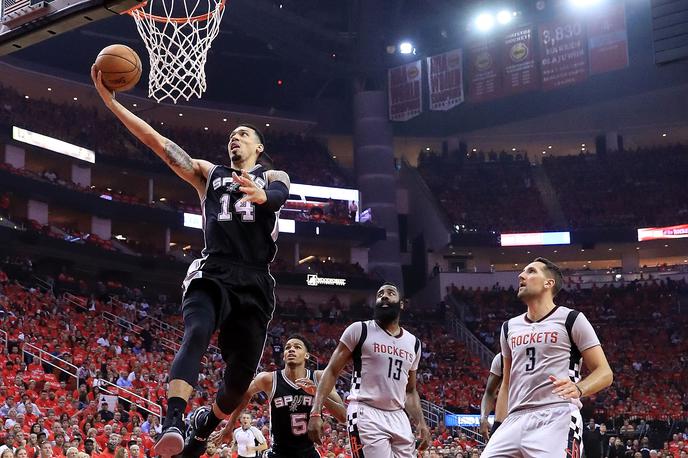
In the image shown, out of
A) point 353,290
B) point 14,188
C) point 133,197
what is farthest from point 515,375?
point 353,290

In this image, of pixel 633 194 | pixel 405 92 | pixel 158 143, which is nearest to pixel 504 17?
pixel 405 92

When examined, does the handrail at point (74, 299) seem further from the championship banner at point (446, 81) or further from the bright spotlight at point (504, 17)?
the bright spotlight at point (504, 17)

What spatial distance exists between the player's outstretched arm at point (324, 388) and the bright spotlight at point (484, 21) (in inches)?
1443

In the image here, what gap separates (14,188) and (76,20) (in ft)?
93.4

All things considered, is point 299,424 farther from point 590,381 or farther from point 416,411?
point 590,381

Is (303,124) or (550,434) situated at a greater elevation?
(303,124)

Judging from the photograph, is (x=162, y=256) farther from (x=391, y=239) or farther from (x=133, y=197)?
(x=391, y=239)

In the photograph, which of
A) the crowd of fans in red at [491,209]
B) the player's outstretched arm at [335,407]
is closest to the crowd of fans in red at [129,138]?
the crowd of fans in red at [491,209]

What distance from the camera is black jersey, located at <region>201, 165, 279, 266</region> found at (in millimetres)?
6320

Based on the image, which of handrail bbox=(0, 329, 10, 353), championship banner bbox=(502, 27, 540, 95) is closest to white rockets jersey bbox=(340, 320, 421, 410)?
handrail bbox=(0, 329, 10, 353)

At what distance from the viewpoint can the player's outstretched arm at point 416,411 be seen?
8.79m

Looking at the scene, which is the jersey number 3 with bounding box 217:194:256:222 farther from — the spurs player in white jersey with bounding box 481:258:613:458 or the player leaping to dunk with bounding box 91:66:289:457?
the spurs player in white jersey with bounding box 481:258:613:458

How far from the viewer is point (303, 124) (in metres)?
49.9

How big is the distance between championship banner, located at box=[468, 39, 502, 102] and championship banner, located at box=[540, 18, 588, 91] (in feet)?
7.33
